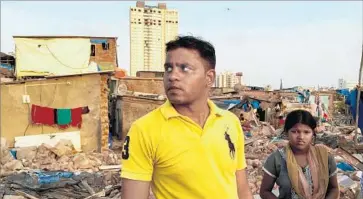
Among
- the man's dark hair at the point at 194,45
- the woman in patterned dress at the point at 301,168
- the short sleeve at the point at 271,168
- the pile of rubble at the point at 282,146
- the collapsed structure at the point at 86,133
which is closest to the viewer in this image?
the man's dark hair at the point at 194,45

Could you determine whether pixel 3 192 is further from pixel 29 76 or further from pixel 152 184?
pixel 29 76

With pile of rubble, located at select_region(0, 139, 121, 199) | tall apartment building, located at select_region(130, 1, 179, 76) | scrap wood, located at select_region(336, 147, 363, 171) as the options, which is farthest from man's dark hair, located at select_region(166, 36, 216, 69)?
tall apartment building, located at select_region(130, 1, 179, 76)

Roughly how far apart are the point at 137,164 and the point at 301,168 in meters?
1.49

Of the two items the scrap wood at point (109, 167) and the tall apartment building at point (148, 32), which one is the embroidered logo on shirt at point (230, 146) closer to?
the scrap wood at point (109, 167)

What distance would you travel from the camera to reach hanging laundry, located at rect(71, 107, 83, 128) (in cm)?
1497

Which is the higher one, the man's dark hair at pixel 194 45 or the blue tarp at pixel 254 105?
the man's dark hair at pixel 194 45

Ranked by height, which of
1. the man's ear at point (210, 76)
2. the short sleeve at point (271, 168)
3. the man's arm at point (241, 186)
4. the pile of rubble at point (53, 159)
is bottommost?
the pile of rubble at point (53, 159)

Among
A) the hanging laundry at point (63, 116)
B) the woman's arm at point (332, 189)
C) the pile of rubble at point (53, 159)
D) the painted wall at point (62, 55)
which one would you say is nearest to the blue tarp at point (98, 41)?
the painted wall at point (62, 55)

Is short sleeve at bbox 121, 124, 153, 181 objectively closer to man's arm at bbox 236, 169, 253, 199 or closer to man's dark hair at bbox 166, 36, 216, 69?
man's dark hair at bbox 166, 36, 216, 69

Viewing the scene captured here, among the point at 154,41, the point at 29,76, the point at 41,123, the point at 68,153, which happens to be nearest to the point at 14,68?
the point at 29,76

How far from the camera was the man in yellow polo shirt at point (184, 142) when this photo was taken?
5.40 ft

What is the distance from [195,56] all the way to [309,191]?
4.83ft

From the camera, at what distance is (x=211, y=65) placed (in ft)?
6.10

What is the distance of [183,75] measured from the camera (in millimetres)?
1737
